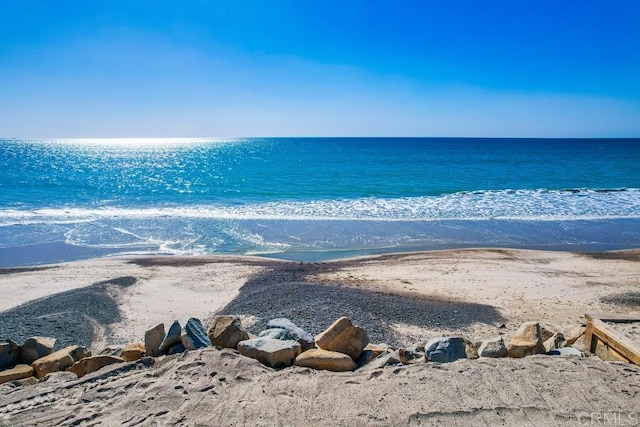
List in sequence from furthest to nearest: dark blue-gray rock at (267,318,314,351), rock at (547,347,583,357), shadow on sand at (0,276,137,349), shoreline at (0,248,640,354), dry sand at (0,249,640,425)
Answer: shoreline at (0,248,640,354) → shadow on sand at (0,276,137,349) → dark blue-gray rock at (267,318,314,351) → rock at (547,347,583,357) → dry sand at (0,249,640,425)

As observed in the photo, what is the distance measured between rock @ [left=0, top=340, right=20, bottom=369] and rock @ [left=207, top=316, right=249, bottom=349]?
2.47 m

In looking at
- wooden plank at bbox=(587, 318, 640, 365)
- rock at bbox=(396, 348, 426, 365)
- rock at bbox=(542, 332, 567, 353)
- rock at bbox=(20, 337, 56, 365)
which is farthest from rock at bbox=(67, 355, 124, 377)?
wooden plank at bbox=(587, 318, 640, 365)

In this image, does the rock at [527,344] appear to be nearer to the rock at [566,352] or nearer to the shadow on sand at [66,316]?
the rock at [566,352]

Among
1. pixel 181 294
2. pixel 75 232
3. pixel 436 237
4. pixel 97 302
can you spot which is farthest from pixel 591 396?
pixel 75 232

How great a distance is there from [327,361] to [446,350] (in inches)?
58.1

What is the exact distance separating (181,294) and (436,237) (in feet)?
36.5

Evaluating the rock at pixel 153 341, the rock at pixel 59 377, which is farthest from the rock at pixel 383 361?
the rock at pixel 59 377

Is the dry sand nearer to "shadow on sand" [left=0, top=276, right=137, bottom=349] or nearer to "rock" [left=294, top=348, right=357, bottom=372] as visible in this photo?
"shadow on sand" [left=0, top=276, right=137, bottom=349]

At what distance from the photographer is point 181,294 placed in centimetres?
1020

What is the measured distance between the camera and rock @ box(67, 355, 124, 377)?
15.9ft

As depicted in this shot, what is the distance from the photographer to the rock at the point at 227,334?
17.0 ft

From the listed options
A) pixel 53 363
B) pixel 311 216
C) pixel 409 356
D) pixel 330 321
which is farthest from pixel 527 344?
pixel 311 216

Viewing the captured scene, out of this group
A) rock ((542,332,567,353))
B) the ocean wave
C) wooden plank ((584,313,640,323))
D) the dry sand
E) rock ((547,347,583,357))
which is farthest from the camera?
the ocean wave

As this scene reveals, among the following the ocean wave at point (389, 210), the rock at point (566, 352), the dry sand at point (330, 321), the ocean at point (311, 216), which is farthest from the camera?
the ocean wave at point (389, 210)
